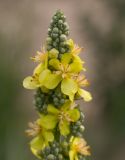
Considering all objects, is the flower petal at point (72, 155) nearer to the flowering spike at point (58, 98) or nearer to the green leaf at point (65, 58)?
the flowering spike at point (58, 98)

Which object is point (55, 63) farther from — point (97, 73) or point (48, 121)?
point (97, 73)

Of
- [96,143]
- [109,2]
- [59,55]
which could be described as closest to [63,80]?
[59,55]

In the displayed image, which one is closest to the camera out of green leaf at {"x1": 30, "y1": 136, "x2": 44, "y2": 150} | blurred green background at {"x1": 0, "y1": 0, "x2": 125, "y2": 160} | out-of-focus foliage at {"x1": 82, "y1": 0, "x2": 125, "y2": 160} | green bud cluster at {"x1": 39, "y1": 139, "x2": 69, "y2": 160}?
green bud cluster at {"x1": 39, "y1": 139, "x2": 69, "y2": 160}

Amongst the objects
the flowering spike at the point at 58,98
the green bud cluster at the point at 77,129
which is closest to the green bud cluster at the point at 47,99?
the flowering spike at the point at 58,98

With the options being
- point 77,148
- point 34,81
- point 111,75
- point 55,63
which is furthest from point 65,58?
point 111,75

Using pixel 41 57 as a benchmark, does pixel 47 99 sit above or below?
below

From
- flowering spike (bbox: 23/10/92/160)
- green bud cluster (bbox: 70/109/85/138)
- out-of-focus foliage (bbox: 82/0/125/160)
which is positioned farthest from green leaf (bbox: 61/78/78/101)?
out-of-focus foliage (bbox: 82/0/125/160)

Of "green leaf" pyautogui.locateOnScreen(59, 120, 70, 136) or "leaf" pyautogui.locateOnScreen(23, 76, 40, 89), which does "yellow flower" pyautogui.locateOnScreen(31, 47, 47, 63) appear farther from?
"green leaf" pyautogui.locateOnScreen(59, 120, 70, 136)
